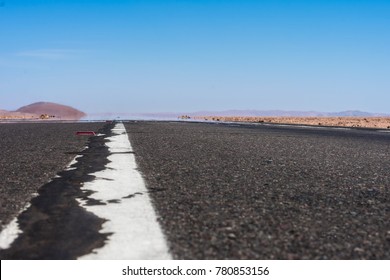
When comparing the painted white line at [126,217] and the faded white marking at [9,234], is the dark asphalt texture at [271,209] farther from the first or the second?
the faded white marking at [9,234]

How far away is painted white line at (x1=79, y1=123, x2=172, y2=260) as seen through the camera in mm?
4148

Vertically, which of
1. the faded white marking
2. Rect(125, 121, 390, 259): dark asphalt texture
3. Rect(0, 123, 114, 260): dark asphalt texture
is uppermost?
Rect(125, 121, 390, 259): dark asphalt texture

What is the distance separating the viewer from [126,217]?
18.0 ft

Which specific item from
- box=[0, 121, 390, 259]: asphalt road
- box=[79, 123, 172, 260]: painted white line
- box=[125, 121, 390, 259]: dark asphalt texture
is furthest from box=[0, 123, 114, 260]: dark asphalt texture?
box=[125, 121, 390, 259]: dark asphalt texture

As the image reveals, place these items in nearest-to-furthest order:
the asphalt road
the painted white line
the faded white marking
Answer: the painted white line → the asphalt road → the faded white marking

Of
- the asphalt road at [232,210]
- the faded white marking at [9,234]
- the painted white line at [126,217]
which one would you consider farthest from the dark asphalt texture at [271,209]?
the faded white marking at [9,234]

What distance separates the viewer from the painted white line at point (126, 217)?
4148 millimetres

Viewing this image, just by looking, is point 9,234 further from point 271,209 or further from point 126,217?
point 271,209

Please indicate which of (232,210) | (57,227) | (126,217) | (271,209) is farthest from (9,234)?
(271,209)

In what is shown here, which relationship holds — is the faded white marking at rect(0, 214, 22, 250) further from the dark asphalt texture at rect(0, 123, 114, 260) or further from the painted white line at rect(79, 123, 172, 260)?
the painted white line at rect(79, 123, 172, 260)
